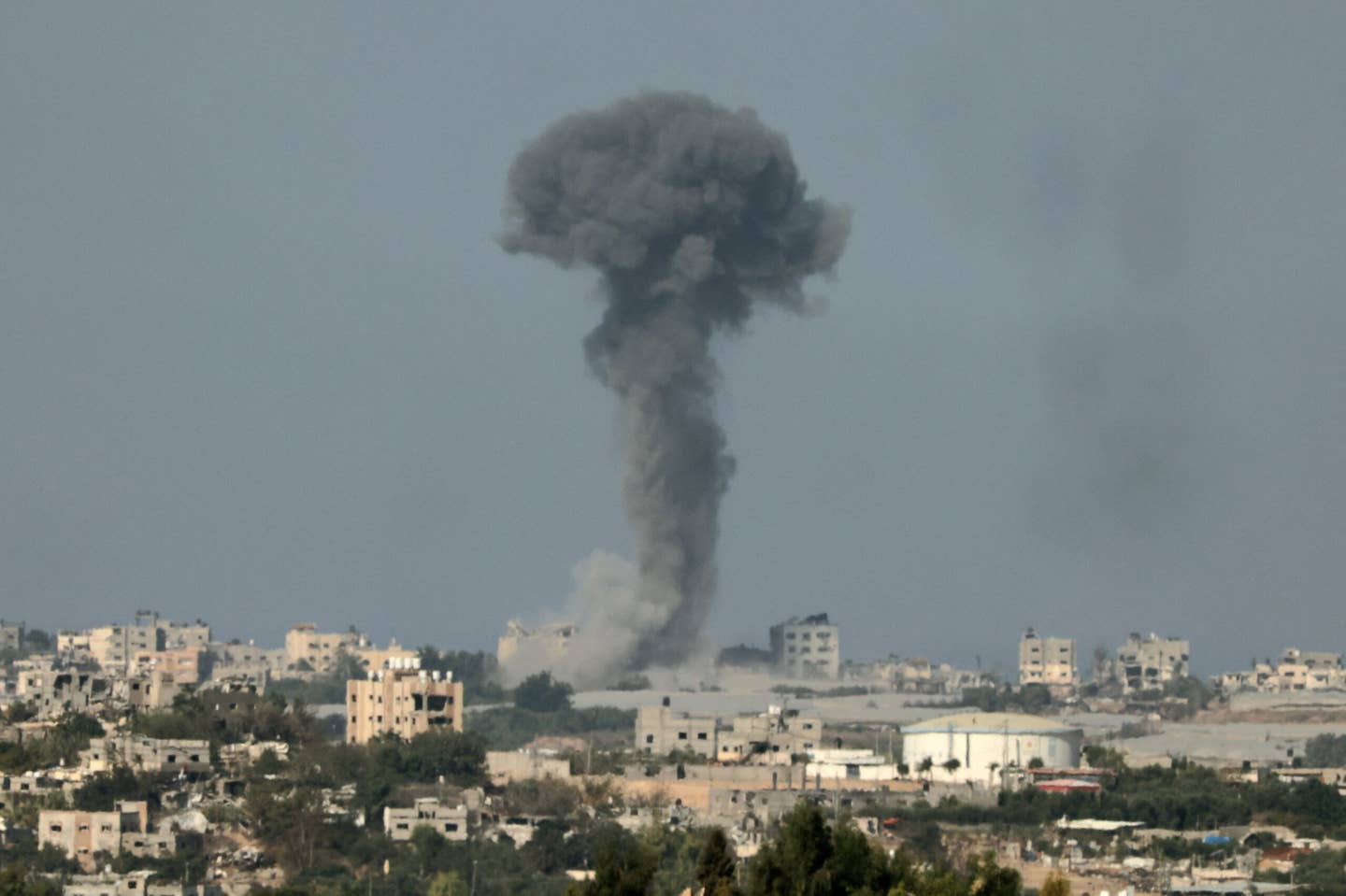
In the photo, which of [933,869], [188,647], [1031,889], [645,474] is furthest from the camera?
[188,647]

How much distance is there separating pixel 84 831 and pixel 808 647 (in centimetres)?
6726

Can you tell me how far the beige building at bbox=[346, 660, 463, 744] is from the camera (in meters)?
84.9

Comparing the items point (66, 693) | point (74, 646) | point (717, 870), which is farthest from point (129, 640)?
point (717, 870)

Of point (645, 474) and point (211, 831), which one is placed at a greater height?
point (645, 474)

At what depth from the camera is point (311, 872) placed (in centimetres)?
6469

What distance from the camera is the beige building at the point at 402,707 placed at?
279 ft

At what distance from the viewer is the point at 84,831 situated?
6575 centimetres

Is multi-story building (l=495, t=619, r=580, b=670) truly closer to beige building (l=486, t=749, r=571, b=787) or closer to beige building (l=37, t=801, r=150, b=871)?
→ beige building (l=486, t=749, r=571, b=787)

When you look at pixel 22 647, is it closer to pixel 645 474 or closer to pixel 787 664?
pixel 787 664

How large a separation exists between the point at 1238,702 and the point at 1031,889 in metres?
65.7

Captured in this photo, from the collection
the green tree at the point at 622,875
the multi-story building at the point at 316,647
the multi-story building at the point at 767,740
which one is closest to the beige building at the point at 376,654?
the multi-story building at the point at 316,647

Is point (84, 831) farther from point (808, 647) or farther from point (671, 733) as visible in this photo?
point (808, 647)

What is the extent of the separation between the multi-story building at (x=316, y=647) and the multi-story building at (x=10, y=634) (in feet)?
34.5

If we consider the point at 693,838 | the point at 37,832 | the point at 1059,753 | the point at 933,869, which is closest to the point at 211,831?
the point at 37,832
